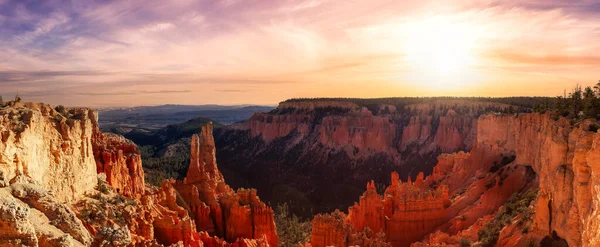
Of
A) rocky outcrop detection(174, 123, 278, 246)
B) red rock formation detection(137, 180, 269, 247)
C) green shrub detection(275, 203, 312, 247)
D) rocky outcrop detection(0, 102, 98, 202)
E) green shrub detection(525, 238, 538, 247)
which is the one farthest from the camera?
green shrub detection(275, 203, 312, 247)

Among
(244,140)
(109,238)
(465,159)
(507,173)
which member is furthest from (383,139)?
(109,238)

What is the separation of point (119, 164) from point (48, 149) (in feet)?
33.9

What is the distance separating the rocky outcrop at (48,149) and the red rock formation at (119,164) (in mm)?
3965

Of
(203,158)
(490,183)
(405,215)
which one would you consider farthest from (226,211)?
(490,183)

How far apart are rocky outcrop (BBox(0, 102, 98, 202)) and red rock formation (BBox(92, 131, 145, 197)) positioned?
3.96 metres

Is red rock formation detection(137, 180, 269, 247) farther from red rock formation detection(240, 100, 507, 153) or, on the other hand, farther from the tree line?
red rock formation detection(240, 100, 507, 153)

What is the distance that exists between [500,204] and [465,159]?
13.9 m

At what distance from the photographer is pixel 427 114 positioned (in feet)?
328

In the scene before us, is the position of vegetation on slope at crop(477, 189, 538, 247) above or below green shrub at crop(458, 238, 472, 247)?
above

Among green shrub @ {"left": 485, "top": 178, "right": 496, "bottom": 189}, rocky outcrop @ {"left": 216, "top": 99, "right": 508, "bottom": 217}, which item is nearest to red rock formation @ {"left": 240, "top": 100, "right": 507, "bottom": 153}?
rocky outcrop @ {"left": 216, "top": 99, "right": 508, "bottom": 217}

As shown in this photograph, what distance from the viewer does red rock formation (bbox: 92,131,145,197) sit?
2617cm

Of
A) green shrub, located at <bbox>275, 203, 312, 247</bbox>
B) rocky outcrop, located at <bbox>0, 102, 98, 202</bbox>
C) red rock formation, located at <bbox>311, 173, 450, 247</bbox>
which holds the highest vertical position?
rocky outcrop, located at <bbox>0, 102, 98, 202</bbox>

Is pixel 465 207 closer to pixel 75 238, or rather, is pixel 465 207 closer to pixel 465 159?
pixel 465 159

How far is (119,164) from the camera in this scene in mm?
27484
